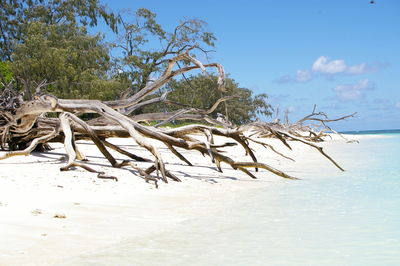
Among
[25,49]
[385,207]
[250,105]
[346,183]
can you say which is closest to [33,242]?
[385,207]

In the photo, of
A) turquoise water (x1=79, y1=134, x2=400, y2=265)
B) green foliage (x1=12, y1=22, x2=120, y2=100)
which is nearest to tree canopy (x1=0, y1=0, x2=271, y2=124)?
green foliage (x1=12, y1=22, x2=120, y2=100)

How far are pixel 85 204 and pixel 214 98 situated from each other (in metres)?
36.9

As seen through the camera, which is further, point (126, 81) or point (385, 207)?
point (126, 81)

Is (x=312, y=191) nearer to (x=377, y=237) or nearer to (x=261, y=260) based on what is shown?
(x=377, y=237)

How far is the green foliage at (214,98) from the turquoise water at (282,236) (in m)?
24.5

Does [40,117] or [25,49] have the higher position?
[25,49]

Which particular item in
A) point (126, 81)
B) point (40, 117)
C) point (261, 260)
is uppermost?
point (126, 81)

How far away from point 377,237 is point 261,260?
3.65 ft

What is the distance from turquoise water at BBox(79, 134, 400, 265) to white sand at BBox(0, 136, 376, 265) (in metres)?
0.23

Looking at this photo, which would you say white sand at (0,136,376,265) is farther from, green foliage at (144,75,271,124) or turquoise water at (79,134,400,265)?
green foliage at (144,75,271,124)

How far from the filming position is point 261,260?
9.23 feet

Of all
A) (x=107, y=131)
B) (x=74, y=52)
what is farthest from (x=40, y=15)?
(x=107, y=131)

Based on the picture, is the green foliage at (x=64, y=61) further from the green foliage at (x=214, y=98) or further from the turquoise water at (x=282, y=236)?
the turquoise water at (x=282, y=236)

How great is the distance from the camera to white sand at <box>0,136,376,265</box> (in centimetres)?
303
